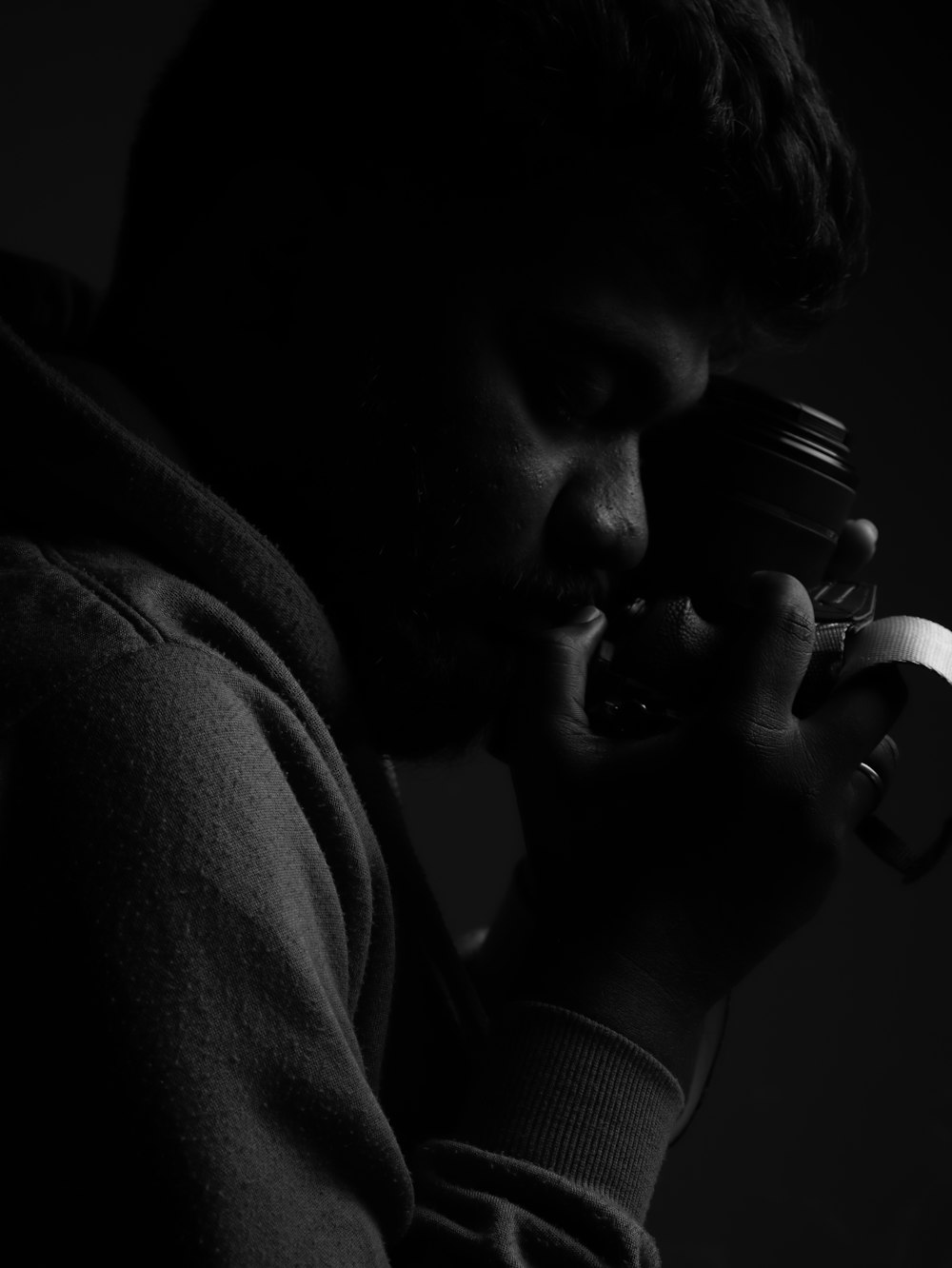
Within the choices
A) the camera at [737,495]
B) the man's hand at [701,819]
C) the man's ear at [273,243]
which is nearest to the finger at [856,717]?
the man's hand at [701,819]

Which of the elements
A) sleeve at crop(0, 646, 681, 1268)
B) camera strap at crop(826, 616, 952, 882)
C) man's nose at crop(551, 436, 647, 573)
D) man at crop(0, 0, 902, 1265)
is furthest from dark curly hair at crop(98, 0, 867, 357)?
sleeve at crop(0, 646, 681, 1268)

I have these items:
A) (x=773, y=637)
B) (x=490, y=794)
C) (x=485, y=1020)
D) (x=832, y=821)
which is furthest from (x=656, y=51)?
(x=490, y=794)

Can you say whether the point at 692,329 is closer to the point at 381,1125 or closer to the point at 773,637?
the point at 773,637

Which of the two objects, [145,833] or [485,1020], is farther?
[485,1020]

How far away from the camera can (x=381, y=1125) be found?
1.63 feet

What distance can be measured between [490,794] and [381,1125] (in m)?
1.18

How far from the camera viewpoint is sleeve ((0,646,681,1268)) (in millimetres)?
425

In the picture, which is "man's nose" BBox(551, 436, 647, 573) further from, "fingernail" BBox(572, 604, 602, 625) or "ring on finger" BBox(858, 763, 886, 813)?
"ring on finger" BBox(858, 763, 886, 813)

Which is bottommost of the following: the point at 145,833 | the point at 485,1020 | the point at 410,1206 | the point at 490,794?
the point at 490,794

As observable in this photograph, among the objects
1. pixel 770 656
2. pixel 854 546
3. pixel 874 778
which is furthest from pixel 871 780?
pixel 854 546

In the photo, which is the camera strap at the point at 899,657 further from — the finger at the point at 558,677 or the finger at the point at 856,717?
the finger at the point at 558,677

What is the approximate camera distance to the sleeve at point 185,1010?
425 mm

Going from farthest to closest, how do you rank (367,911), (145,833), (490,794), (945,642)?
1. (490,794)
2. (945,642)
3. (367,911)
4. (145,833)

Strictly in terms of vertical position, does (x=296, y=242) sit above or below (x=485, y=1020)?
above
